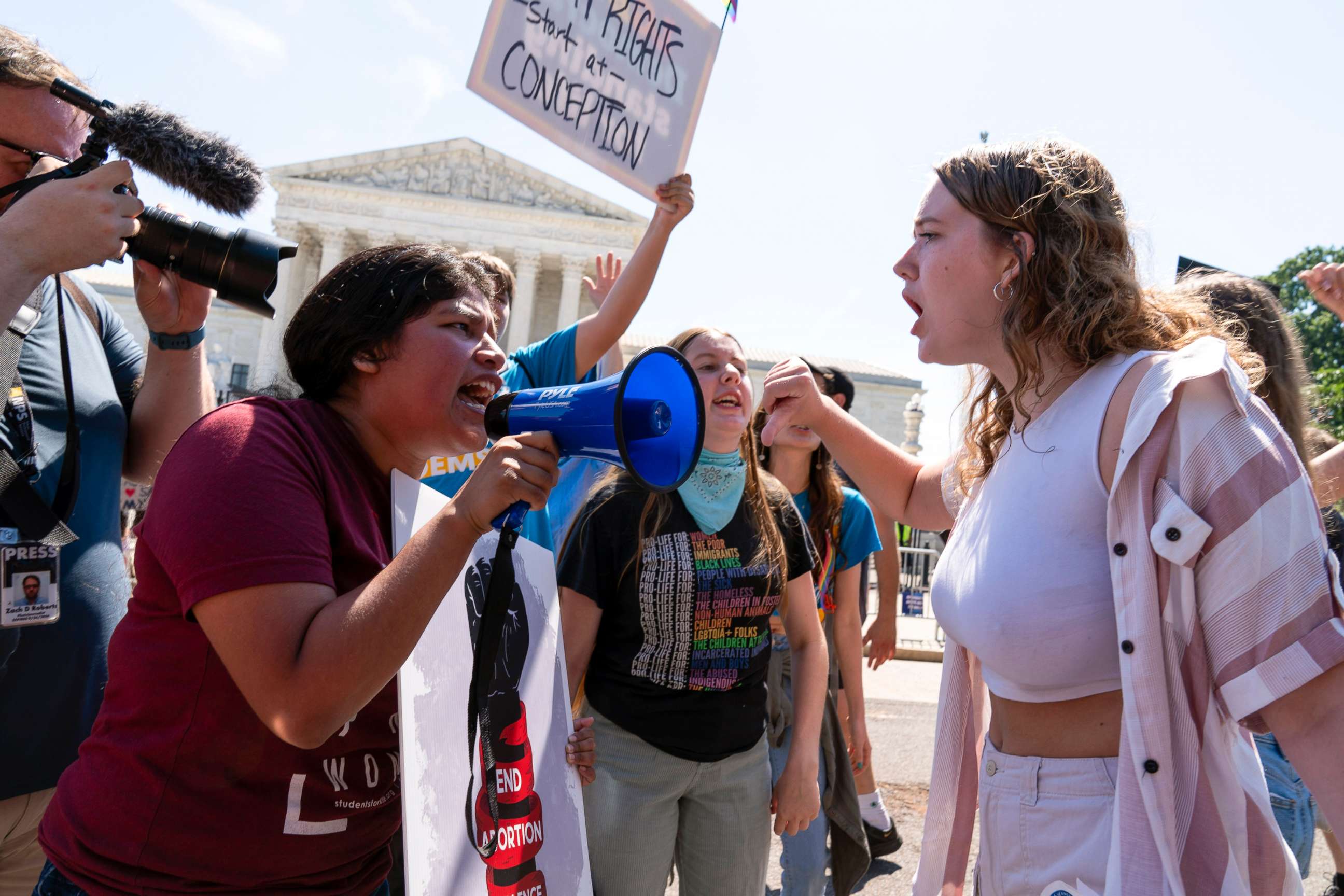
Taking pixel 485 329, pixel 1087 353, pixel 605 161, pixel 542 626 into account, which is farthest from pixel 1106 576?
pixel 605 161

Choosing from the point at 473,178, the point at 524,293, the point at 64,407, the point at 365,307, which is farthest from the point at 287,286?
the point at 365,307

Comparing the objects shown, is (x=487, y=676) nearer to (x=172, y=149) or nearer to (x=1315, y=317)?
(x=172, y=149)

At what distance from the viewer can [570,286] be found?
4562cm

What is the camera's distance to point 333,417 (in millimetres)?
1564

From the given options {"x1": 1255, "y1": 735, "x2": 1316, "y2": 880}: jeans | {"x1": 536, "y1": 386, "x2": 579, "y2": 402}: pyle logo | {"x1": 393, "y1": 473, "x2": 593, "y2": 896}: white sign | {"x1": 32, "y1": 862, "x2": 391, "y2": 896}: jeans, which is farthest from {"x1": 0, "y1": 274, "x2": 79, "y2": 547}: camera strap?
{"x1": 1255, "y1": 735, "x2": 1316, "y2": 880}: jeans

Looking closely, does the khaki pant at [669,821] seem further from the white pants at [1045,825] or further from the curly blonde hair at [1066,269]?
the curly blonde hair at [1066,269]

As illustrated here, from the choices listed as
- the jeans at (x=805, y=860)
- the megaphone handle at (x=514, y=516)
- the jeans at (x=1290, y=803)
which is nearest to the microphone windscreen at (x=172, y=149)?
the megaphone handle at (x=514, y=516)

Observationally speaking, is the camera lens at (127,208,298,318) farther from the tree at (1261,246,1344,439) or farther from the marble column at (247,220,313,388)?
the tree at (1261,246,1344,439)

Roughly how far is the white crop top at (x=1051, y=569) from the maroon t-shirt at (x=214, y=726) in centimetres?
102

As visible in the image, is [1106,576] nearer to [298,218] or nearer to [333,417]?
[333,417]

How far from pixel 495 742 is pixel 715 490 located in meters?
1.28

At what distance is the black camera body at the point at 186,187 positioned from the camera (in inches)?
71.4

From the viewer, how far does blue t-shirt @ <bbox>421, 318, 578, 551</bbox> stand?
108 inches

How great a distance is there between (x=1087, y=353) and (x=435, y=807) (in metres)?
1.31
